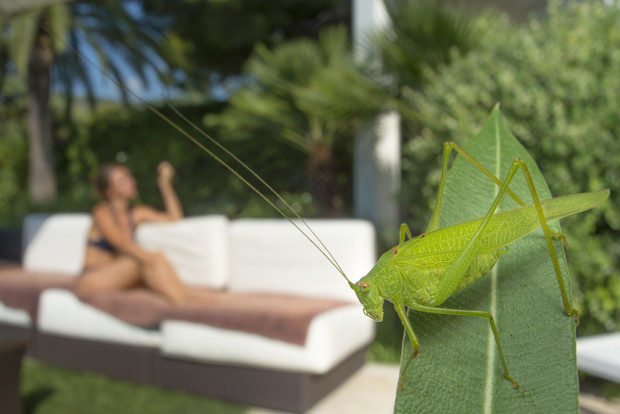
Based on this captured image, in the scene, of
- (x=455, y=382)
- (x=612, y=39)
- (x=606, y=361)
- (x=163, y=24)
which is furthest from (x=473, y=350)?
(x=163, y=24)

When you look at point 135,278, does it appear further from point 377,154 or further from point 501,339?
point 501,339

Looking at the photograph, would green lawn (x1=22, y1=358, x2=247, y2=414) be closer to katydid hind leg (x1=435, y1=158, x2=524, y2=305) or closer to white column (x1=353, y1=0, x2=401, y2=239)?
white column (x1=353, y1=0, x2=401, y2=239)

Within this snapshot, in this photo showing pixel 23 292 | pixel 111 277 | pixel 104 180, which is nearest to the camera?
pixel 111 277

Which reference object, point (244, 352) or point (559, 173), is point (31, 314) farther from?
point (559, 173)

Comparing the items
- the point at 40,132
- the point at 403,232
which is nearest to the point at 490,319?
the point at 403,232

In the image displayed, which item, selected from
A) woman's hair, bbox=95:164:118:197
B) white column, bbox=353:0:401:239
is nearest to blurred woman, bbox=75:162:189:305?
woman's hair, bbox=95:164:118:197
